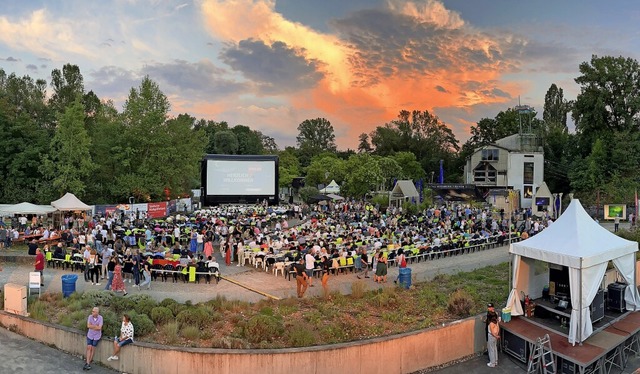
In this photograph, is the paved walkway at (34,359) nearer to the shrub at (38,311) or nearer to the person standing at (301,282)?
the shrub at (38,311)

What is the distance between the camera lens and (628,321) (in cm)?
1180

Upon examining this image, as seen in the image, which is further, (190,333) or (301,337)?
(190,333)

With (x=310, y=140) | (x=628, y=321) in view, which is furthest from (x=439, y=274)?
(x=310, y=140)

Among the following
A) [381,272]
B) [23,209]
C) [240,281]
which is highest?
[23,209]

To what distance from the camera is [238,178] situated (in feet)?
144

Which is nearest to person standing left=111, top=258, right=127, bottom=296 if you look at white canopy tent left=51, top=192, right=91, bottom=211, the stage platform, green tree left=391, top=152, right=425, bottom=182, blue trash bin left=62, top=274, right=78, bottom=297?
blue trash bin left=62, top=274, right=78, bottom=297

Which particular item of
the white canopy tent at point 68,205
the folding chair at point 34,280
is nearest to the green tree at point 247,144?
A: the white canopy tent at point 68,205

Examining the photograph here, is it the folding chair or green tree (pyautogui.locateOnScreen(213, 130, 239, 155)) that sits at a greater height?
green tree (pyautogui.locateOnScreen(213, 130, 239, 155))

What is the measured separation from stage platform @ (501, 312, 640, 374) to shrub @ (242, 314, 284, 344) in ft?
18.0

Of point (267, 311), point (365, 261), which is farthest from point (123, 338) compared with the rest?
point (365, 261)

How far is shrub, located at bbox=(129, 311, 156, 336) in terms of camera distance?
34.0 ft

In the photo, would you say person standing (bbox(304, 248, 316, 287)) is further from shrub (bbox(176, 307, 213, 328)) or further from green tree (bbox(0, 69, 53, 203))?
green tree (bbox(0, 69, 53, 203))

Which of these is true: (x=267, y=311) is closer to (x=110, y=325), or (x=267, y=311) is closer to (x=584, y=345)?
(x=110, y=325)

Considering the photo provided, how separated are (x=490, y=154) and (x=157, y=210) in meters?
45.1
